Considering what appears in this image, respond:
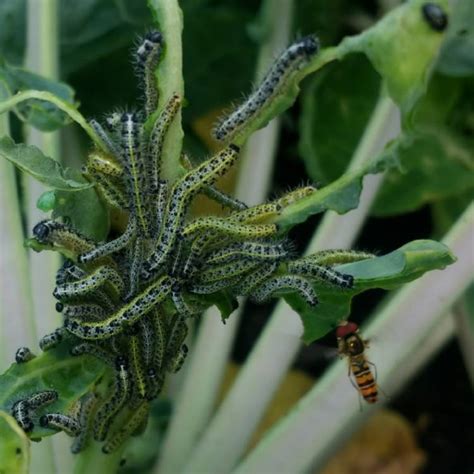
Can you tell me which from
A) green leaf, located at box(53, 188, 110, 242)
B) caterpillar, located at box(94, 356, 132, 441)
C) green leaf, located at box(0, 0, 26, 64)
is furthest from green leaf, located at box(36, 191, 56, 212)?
green leaf, located at box(0, 0, 26, 64)


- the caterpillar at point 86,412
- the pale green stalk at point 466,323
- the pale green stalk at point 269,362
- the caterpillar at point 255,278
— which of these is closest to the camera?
the caterpillar at point 255,278

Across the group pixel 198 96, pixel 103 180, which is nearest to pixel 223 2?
pixel 198 96

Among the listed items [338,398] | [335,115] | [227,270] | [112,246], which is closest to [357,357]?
[338,398]

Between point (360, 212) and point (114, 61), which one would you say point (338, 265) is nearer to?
point (360, 212)

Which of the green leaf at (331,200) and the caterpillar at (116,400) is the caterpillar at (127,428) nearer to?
the caterpillar at (116,400)

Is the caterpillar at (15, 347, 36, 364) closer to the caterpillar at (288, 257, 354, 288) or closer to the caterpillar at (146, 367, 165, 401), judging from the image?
the caterpillar at (146, 367, 165, 401)

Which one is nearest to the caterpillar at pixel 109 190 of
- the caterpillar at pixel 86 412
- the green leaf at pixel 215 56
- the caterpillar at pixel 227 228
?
the caterpillar at pixel 227 228

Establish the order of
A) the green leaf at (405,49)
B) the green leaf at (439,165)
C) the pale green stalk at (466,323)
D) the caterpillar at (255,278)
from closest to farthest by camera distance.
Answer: the green leaf at (405,49) → the caterpillar at (255,278) → the pale green stalk at (466,323) → the green leaf at (439,165)

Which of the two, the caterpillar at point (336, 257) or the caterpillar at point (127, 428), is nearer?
the caterpillar at point (336, 257)
